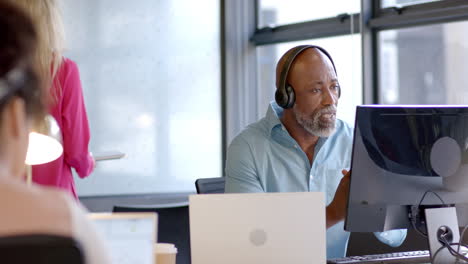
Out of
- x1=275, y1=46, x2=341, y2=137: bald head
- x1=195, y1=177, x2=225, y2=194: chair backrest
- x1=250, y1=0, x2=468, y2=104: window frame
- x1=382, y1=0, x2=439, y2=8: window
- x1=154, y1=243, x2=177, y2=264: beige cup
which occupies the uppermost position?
x1=382, y1=0, x2=439, y2=8: window

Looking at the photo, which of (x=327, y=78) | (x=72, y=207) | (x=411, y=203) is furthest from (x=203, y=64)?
(x=72, y=207)

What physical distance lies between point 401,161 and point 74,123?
3.97 ft

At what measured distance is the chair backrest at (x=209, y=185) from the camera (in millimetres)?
2965

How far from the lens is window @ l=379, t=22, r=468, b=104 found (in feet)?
12.4

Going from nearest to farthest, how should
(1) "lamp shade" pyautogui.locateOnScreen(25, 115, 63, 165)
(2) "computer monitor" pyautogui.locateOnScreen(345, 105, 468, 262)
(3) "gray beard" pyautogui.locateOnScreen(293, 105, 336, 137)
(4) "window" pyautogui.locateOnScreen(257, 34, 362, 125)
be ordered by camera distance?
1. (1) "lamp shade" pyautogui.locateOnScreen(25, 115, 63, 165)
2. (2) "computer monitor" pyautogui.locateOnScreen(345, 105, 468, 262)
3. (3) "gray beard" pyautogui.locateOnScreen(293, 105, 336, 137)
4. (4) "window" pyautogui.locateOnScreen(257, 34, 362, 125)

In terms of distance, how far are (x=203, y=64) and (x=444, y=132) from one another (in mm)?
3058

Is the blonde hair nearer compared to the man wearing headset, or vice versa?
the blonde hair

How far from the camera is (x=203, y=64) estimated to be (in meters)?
5.00

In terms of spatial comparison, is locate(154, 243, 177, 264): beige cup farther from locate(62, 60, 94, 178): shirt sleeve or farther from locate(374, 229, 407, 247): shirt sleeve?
locate(62, 60, 94, 178): shirt sleeve

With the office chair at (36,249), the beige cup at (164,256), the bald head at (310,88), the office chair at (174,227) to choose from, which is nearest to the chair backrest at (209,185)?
the office chair at (174,227)

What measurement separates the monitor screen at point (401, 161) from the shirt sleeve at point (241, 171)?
0.51m

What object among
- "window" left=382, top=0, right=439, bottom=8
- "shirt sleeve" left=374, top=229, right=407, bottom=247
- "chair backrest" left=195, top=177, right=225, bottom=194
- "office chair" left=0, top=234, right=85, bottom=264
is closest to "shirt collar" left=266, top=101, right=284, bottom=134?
"chair backrest" left=195, top=177, right=225, bottom=194

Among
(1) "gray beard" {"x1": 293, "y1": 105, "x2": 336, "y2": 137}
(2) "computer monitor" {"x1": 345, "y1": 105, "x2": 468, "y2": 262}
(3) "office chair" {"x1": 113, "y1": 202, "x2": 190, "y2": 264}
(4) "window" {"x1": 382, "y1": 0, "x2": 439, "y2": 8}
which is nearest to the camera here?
(2) "computer monitor" {"x1": 345, "y1": 105, "x2": 468, "y2": 262}

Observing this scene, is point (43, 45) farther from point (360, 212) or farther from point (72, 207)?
point (72, 207)
